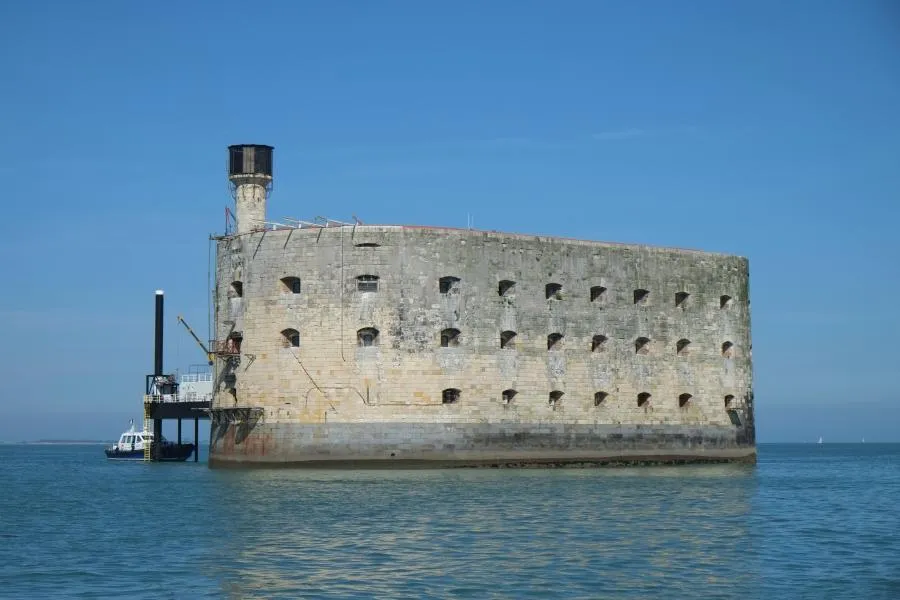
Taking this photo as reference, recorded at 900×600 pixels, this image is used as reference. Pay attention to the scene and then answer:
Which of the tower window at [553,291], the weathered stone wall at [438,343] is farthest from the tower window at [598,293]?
the tower window at [553,291]

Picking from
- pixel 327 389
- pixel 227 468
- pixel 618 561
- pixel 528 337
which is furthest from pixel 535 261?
pixel 618 561

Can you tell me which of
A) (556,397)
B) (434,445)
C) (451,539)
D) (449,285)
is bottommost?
(451,539)

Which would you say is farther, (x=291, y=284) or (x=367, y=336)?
(x=291, y=284)

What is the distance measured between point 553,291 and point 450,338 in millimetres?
3823

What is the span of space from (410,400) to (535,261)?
5.63 metres

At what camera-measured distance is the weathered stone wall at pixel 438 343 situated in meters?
35.4

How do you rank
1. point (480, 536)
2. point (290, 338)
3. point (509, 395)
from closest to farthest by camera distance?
point (480, 536) → point (290, 338) → point (509, 395)

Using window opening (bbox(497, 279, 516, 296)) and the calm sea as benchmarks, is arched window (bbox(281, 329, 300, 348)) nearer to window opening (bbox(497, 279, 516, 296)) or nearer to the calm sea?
the calm sea

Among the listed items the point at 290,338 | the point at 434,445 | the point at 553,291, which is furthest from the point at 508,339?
the point at 290,338

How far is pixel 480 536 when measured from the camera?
20.5 m

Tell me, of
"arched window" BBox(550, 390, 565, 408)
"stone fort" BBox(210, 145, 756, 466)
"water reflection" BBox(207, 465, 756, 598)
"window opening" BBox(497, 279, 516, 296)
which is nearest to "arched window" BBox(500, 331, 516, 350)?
"stone fort" BBox(210, 145, 756, 466)

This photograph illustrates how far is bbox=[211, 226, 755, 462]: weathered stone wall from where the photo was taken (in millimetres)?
35406

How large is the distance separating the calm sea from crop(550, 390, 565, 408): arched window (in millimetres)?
4591

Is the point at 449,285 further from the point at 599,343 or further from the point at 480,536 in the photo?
the point at 480,536
